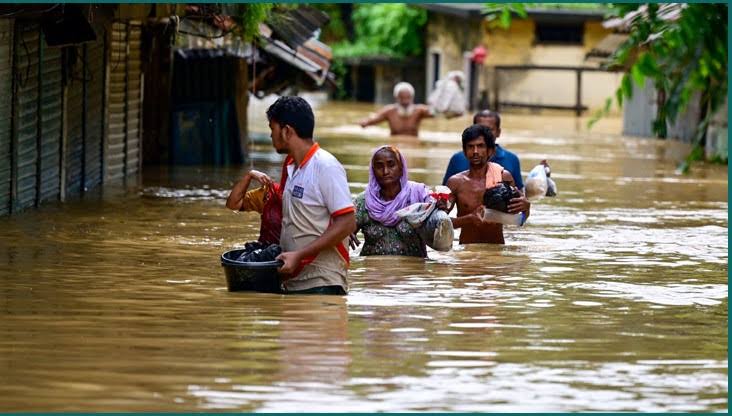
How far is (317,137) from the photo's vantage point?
30984 millimetres

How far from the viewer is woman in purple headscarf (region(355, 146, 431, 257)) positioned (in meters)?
11.3

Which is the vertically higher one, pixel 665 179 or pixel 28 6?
pixel 28 6

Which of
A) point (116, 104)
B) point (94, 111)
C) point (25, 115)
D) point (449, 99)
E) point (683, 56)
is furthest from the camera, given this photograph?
point (449, 99)

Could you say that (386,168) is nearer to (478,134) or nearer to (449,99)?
(478,134)

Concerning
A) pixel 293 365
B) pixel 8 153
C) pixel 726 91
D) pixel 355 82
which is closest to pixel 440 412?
pixel 293 365

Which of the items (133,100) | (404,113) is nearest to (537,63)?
(404,113)

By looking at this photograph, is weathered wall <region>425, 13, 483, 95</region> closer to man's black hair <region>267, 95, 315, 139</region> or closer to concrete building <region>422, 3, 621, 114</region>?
concrete building <region>422, 3, 621, 114</region>

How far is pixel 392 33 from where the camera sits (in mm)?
51625

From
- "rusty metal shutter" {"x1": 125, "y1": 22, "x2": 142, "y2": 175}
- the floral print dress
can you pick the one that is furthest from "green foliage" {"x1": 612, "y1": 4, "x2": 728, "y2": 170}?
"rusty metal shutter" {"x1": 125, "y1": 22, "x2": 142, "y2": 175}

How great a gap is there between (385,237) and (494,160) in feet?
6.47

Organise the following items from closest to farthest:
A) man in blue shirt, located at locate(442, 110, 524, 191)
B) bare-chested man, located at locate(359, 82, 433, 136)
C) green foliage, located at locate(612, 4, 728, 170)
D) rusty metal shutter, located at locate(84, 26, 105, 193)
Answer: green foliage, located at locate(612, 4, 728, 170), man in blue shirt, located at locate(442, 110, 524, 191), rusty metal shutter, located at locate(84, 26, 105, 193), bare-chested man, located at locate(359, 82, 433, 136)

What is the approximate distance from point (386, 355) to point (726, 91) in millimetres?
3519

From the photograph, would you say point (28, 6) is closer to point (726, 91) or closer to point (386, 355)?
point (386, 355)

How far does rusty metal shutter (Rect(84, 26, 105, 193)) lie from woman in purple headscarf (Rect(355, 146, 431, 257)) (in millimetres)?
6986
